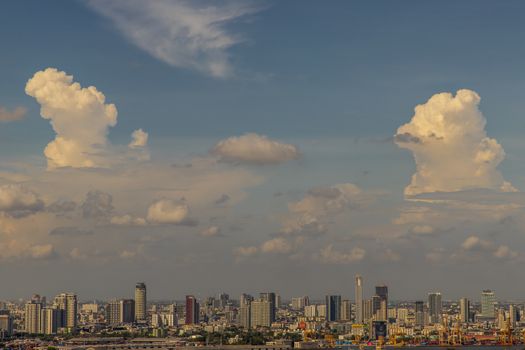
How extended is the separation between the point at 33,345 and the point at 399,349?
75643mm

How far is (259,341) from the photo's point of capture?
19838cm

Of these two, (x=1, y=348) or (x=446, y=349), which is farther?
(x=446, y=349)

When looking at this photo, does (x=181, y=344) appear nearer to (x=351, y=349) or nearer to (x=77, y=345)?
(x=77, y=345)

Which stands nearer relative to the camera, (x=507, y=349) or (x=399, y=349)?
(x=507, y=349)

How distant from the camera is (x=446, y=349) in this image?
18838 cm

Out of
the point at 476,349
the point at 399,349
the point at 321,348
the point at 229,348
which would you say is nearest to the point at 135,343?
the point at 229,348

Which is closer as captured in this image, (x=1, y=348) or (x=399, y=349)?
(x=1, y=348)

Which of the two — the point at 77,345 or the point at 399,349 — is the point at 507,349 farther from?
the point at 77,345

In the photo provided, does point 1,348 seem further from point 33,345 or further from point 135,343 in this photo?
point 135,343

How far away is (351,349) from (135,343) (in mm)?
45320

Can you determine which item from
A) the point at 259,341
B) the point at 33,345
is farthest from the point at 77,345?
the point at 259,341

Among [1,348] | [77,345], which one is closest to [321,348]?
[77,345]

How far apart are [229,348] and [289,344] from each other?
19.6 metres

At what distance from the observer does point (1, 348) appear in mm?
176000
